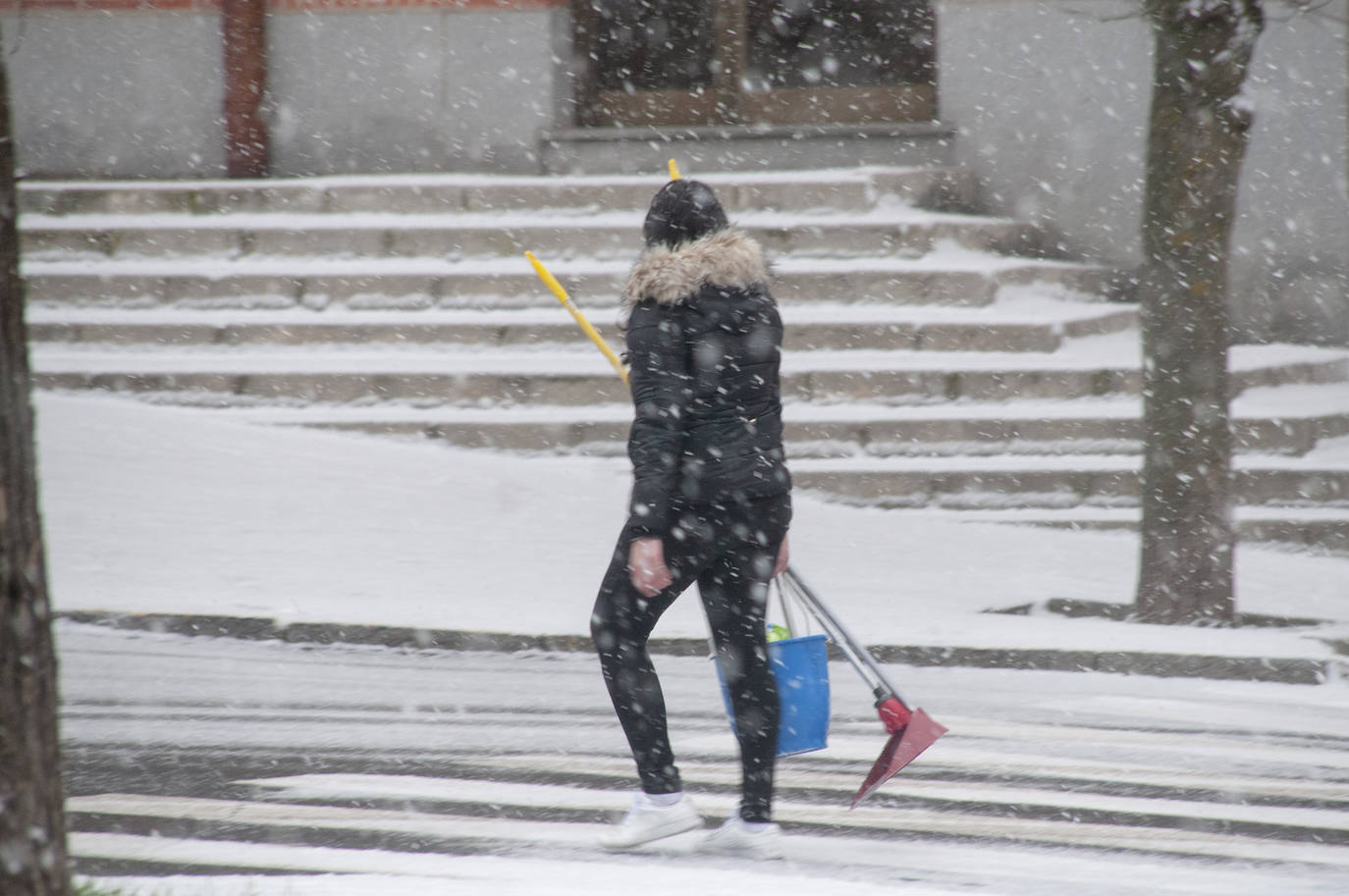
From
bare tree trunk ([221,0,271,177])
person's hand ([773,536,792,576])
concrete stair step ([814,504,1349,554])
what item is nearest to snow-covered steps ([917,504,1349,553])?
concrete stair step ([814,504,1349,554])

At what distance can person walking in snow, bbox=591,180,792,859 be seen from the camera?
4789 millimetres

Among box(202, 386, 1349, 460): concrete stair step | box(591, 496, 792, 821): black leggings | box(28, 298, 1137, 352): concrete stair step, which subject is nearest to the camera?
box(591, 496, 792, 821): black leggings

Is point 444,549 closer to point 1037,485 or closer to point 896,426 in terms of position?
point 896,426

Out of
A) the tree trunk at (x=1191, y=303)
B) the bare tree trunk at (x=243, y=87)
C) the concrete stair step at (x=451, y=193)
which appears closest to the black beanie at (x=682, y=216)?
the tree trunk at (x=1191, y=303)

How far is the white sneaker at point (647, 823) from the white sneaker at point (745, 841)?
0.33 feet

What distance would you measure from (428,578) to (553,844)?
4.50 metres

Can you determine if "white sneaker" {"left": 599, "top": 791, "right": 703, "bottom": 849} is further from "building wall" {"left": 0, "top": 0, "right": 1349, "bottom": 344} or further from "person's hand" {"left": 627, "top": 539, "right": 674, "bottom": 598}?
"building wall" {"left": 0, "top": 0, "right": 1349, "bottom": 344}

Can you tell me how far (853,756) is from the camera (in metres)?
6.36

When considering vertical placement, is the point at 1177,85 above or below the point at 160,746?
above

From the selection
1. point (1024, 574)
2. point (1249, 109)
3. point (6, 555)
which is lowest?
point (1024, 574)

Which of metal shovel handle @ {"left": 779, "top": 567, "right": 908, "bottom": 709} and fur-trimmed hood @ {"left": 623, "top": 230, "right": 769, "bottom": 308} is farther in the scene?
metal shovel handle @ {"left": 779, "top": 567, "right": 908, "bottom": 709}

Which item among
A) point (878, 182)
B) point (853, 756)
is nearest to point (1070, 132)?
point (878, 182)

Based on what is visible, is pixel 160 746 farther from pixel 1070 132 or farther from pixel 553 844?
pixel 1070 132

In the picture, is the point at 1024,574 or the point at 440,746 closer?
the point at 440,746
